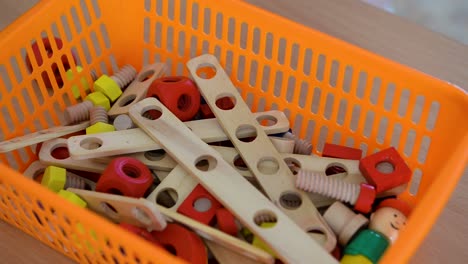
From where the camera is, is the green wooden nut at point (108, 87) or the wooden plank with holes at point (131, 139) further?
the green wooden nut at point (108, 87)

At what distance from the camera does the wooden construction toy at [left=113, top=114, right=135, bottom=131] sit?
713 millimetres

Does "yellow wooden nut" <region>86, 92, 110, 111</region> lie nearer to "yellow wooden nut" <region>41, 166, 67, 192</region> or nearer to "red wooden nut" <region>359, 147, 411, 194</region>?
"yellow wooden nut" <region>41, 166, 67, 192</region>

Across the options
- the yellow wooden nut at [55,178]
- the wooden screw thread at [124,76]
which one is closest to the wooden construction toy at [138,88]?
the wooden screw thread at [124,76]

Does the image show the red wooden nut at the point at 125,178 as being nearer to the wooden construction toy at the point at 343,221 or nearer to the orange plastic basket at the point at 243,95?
the orange plastic basket at the point at 243,95

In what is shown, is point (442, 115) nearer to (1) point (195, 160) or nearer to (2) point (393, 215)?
(2) point (393, 215)

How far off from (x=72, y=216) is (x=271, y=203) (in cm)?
19

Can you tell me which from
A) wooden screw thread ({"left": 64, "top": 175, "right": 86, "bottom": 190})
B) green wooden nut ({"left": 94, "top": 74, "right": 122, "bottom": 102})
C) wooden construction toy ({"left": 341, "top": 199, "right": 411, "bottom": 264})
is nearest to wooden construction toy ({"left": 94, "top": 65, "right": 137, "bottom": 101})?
green wooden nut ({"left": 94, "top": 74, "right": 122, "bottom": 102})

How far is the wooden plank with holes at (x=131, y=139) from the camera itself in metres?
0.66

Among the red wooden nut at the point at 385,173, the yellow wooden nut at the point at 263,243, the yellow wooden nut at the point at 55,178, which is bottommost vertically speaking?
the yellow wooden nut at the point at 55,178

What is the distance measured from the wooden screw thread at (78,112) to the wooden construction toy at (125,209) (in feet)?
0.43

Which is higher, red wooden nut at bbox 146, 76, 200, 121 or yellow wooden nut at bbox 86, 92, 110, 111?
red wooden nut at bbox 146, 76, 200, 121

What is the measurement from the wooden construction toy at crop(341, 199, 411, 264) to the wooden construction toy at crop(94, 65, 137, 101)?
33 cm

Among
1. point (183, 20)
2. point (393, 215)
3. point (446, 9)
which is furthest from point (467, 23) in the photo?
point (393, 215)

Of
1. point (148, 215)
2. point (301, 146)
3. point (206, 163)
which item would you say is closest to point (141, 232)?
point (148, 215)
